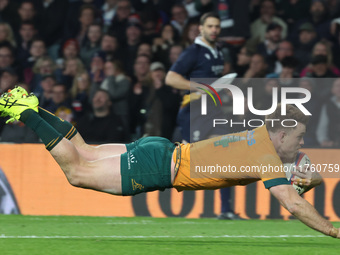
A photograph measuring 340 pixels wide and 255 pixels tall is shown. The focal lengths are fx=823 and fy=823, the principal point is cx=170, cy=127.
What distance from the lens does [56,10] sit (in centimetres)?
1424

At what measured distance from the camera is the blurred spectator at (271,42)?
12.7 m

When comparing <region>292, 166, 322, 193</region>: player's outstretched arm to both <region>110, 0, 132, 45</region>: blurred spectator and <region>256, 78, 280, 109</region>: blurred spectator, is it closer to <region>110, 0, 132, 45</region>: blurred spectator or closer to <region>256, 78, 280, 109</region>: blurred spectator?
<region>256, 78, 280, 109</region>: blurred spectator

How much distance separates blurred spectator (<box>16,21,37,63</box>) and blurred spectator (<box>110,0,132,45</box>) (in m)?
1.43

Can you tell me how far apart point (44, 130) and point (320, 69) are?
5359mm

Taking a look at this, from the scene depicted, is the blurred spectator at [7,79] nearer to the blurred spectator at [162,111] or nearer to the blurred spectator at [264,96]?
the blurred spectator at [162,111]

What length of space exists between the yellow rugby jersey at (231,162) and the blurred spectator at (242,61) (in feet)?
15.5

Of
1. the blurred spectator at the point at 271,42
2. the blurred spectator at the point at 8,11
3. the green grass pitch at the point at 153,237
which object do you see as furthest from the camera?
the blurred spectator at the point at 8,11

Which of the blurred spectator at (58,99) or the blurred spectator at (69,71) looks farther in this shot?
the blurred spectator at (69,71)

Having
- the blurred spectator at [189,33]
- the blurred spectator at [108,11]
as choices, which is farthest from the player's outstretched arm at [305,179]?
the blurred spectator at [108,11]

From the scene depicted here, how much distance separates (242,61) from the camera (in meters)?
12.4

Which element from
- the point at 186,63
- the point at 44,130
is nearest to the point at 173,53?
the point at 186,63

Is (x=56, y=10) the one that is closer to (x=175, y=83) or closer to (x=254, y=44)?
(x=254, y=44)

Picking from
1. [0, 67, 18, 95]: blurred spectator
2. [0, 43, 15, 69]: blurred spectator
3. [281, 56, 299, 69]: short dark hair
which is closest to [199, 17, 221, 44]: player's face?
[281, 56, 299, 69]: short dark hair

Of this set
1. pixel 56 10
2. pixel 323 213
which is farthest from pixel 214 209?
pixel 56 10
